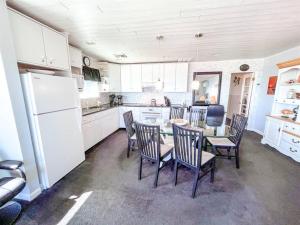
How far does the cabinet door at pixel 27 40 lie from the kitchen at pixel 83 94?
0.4 inches

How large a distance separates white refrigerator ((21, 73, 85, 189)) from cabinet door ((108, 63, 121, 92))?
7.21ft

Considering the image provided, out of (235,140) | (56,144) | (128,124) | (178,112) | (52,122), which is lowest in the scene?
(235,140)

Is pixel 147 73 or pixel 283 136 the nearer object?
pixel 283 136

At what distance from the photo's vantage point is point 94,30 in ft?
7.27

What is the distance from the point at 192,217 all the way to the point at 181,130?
0.99 metres

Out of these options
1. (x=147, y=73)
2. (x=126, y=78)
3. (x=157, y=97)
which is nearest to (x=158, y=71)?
(x=147, y=73)

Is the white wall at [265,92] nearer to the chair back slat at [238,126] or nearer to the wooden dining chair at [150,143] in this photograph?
the chair back slat at [238,126]

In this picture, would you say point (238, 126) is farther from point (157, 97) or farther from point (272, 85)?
point (157, 97)

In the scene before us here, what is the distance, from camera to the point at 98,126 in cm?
346

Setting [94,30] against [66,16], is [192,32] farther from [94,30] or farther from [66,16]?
[66,16]

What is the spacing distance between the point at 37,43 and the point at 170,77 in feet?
11.4

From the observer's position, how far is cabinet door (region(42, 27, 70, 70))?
196 centimetres

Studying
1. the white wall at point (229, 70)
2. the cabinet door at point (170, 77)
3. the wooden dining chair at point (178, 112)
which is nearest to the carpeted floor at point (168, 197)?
the wooden dining chair at point (178, 112)

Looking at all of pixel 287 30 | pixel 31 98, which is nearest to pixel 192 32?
pixel 287 30
